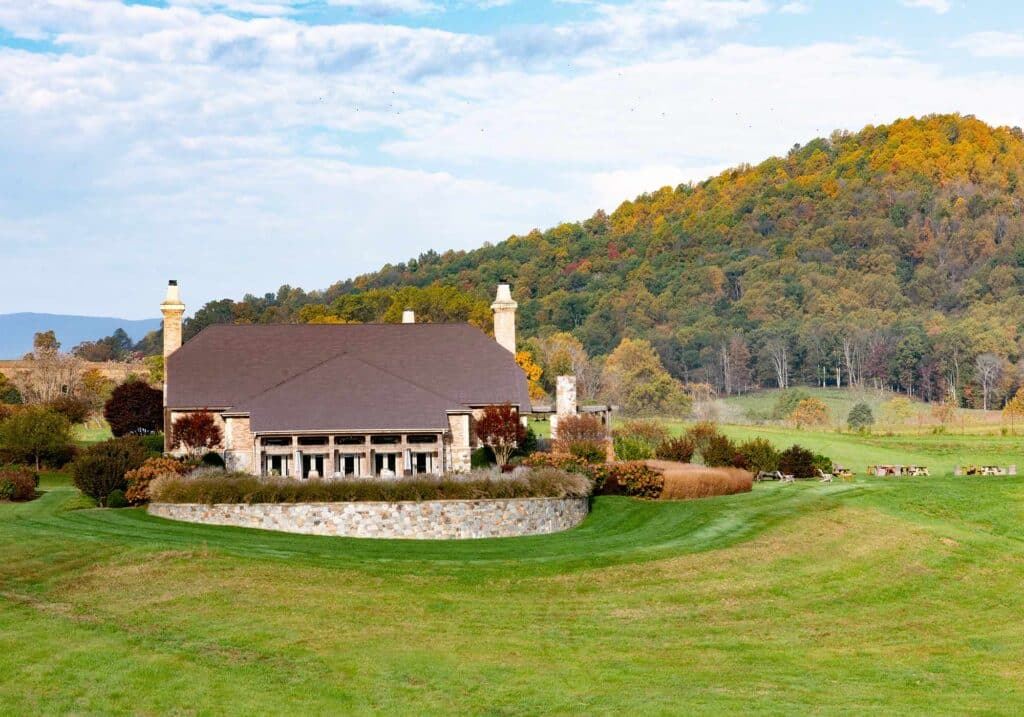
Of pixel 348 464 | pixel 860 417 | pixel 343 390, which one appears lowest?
pixel 348 464

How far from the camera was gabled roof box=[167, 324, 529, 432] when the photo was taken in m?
42.1

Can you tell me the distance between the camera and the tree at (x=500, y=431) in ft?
142

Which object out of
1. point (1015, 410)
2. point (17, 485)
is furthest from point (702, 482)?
point (1015, 410)

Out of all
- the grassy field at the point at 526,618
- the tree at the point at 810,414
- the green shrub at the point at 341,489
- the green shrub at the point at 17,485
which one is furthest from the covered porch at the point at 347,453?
the tree at the point at 810,414

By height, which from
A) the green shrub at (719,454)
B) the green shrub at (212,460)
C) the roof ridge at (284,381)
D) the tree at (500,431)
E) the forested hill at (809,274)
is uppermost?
the forested hill at (809,274)

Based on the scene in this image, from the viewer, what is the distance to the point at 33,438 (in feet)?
168

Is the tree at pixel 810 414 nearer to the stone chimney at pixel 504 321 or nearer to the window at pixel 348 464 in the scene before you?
the stone chimney at pixel 504 321

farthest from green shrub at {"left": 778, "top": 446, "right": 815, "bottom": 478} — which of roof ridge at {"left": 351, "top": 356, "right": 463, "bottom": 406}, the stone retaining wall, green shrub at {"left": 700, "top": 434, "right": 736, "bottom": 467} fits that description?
the stone retaining wall

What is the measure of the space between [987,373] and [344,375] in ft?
302

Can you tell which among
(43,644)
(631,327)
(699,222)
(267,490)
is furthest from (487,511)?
(699,222)

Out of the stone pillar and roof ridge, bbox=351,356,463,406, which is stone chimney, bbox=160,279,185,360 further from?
the stone pillar

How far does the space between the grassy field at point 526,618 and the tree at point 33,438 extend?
1695cm

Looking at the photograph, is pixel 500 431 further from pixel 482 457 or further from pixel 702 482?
pixel 702 482

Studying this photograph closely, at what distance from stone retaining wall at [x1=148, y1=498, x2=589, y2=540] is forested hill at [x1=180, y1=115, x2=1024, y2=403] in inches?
3019
